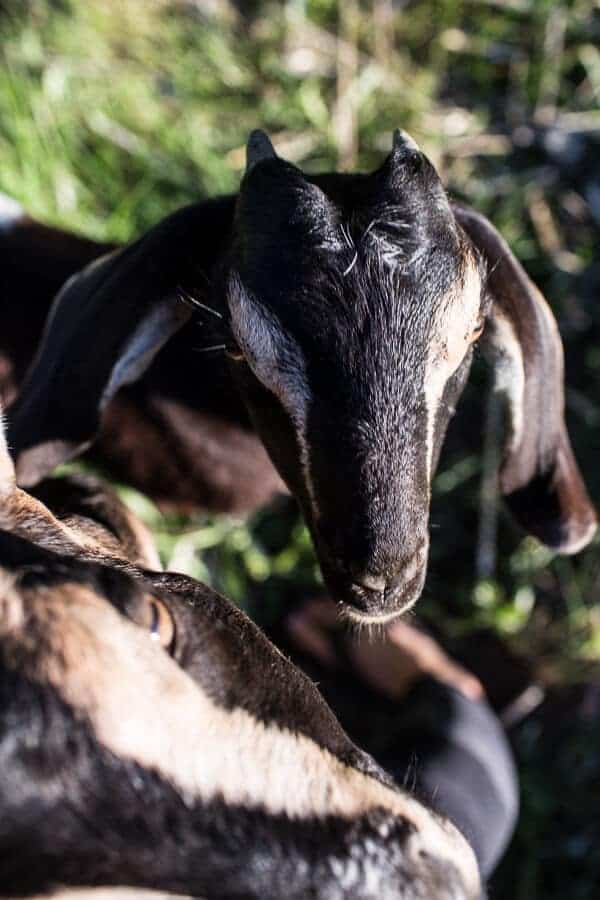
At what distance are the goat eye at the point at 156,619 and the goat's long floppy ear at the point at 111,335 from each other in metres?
1.00

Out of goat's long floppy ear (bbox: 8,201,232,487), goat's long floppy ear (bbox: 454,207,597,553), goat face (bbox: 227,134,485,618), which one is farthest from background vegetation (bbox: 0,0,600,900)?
goat face (bbox: 227,134,485,618)

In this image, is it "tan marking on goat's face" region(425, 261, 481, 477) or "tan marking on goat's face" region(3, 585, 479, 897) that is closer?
"tan marking on goat's face" region(3, 585, 479, 897)

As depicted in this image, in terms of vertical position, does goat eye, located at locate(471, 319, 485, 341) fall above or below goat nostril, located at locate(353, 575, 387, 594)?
above

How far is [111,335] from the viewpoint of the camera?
253 cm

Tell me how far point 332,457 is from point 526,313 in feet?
2.35

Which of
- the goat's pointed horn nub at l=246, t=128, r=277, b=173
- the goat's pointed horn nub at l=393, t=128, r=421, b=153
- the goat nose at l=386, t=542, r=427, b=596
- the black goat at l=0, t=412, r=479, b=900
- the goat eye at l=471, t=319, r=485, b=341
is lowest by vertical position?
the goat nose at l=386, t=542, r=427, b=596

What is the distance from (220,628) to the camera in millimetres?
1737

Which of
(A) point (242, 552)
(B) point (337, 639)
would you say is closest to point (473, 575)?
(B) point (337, 639)

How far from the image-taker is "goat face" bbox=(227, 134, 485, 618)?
2084 mm

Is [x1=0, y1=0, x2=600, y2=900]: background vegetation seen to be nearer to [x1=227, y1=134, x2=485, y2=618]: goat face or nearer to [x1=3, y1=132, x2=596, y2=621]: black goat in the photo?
[x1=3, y1=132, x2=596, y2=621]: black goat

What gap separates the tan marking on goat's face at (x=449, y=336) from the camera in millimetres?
2148

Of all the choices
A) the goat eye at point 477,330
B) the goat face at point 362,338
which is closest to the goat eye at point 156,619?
the goat face at point 362,338

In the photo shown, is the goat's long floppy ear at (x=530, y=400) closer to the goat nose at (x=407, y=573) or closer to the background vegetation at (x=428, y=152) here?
the goat nose at (x=407, y=573)

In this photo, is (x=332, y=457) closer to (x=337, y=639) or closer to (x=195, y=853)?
(x=195, y=853)
